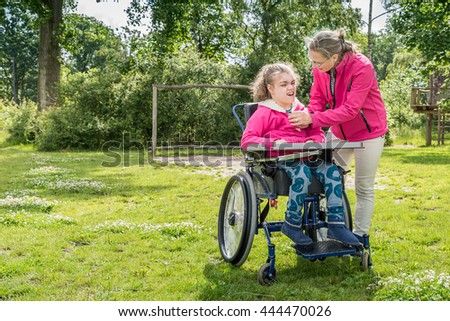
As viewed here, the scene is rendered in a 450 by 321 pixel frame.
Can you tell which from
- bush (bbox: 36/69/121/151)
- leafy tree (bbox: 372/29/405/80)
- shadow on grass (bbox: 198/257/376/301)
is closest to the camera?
shadow on grass (bbox: 198/257/376/301)

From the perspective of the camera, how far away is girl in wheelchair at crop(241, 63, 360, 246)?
154 inches

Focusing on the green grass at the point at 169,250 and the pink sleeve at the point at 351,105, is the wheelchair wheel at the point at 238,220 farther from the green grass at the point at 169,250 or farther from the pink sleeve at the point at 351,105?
the pink sleeve at the point at 351,105

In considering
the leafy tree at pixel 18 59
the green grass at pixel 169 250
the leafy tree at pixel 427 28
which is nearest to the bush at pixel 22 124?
the green grass at pixel 169 250

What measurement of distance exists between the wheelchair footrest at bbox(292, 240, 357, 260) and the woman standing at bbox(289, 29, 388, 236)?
0.59 m

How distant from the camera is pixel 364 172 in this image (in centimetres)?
445

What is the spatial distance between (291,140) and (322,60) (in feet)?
Result: 2.23

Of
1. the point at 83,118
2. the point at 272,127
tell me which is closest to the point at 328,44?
the point at 272,127

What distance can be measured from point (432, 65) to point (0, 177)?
12456 mm

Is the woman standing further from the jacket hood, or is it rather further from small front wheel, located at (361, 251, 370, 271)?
small front wheel, located at (361, 251, 370, 271)

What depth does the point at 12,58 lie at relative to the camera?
5347 cm

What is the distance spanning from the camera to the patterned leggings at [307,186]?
3.90m

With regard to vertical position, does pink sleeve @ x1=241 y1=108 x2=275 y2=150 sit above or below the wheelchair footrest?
above

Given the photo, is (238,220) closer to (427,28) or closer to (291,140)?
(291,140)

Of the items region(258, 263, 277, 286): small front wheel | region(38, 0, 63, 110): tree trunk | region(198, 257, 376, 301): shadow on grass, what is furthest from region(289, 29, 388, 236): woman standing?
region(38, 0, 63, 110): tree trunk
